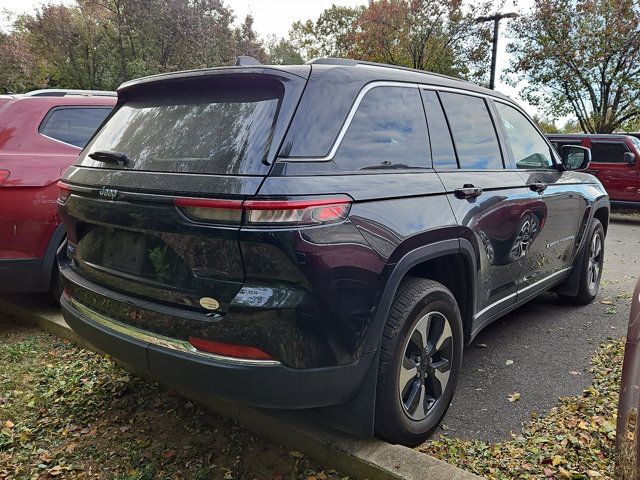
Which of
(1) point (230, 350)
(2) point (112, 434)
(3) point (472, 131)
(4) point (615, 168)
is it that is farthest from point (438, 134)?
(4) point (615, 168)

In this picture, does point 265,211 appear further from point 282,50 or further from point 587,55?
point 282,50

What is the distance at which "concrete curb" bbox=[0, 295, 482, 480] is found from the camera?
2.28 meters

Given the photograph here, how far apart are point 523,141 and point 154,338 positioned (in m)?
3.18

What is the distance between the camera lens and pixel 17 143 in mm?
4102

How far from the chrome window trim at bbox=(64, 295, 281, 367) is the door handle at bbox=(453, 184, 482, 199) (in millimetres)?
1457

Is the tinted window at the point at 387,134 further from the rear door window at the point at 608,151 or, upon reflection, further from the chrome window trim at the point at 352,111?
the rear door window at the point at 608,151

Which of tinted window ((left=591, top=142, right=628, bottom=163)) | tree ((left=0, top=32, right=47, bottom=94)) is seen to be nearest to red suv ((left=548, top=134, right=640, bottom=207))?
tinted window ((left=591, top=142, right=628, bottom=163))

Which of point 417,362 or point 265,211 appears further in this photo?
point 417,362

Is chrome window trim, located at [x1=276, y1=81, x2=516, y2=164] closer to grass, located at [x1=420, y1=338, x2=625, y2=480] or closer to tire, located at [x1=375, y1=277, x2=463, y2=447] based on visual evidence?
tire, located at [x1=375, y1=277, x2=463, y2=447]

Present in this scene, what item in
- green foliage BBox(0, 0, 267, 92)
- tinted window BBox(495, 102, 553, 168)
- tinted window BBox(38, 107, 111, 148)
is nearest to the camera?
tinted window BBox(495, 102, 553, 168)

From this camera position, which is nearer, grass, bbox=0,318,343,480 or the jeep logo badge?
the jeep logo badge

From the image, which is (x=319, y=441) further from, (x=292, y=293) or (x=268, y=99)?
(x=268, y=99)

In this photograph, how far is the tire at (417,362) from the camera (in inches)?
94.9

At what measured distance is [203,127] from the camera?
7.73ft
